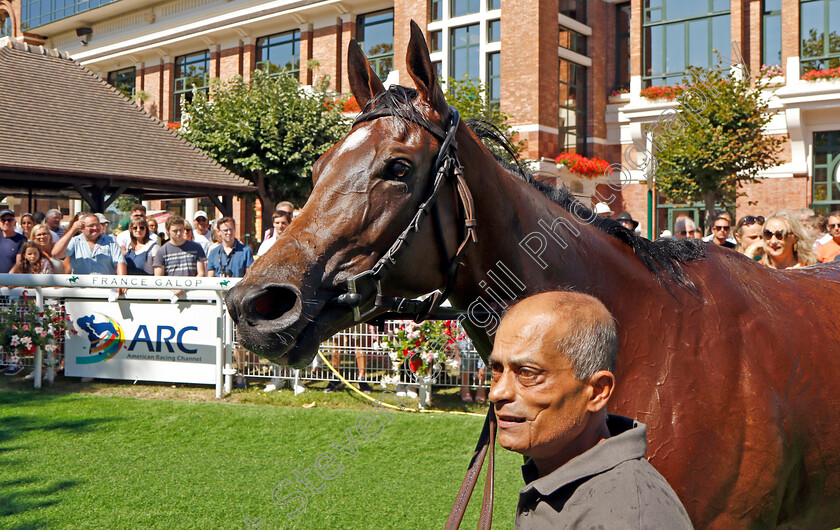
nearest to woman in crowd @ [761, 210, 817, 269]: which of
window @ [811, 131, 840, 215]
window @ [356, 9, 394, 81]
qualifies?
window @ [811, 131, 840, 215]

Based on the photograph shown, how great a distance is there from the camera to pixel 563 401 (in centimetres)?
132

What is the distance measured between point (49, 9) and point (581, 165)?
30.7 m

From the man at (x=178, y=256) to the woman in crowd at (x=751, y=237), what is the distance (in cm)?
648

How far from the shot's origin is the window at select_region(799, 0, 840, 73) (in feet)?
63.7

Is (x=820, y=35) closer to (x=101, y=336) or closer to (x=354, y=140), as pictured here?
(x=101, y=336)

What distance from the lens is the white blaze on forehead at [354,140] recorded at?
204 centimetres

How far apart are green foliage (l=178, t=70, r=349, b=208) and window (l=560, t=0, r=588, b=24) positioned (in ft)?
29.6

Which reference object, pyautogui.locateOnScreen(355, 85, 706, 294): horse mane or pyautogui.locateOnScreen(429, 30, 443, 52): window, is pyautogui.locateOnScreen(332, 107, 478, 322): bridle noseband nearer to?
pyautogui.locateOnScreen(355, 85, 706, 294): horse mane

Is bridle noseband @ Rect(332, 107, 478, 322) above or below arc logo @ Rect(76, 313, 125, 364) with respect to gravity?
above

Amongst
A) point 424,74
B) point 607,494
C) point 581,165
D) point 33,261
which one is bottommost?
point 607,494

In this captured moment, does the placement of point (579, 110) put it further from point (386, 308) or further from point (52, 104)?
point (386, 308)

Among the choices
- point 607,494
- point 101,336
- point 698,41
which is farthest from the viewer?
point 698,41

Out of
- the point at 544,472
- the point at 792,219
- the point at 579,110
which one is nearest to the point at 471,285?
the point at 544,472

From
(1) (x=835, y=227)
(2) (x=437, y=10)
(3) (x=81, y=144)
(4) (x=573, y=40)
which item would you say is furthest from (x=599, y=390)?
(4) (x=573, y=40)
